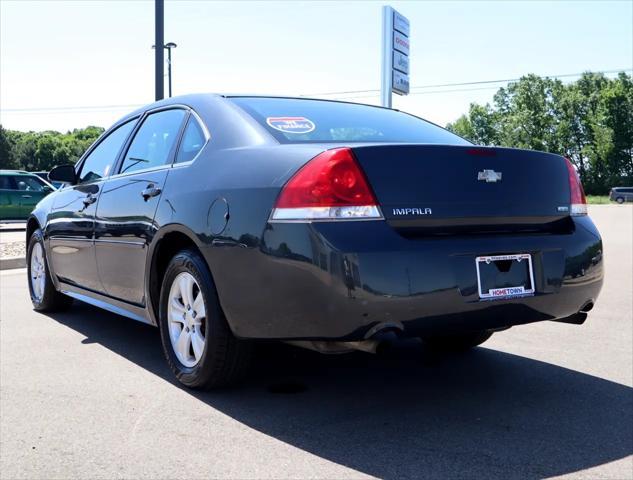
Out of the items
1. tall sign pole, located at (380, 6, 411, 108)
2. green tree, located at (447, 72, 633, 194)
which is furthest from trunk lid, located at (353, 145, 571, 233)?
green tree, located at (447, 72, 633, 194)

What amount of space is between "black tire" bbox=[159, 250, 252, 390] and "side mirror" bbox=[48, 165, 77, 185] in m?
2.10

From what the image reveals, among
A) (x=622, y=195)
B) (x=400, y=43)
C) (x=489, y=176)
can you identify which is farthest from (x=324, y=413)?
(x=622, y=195)

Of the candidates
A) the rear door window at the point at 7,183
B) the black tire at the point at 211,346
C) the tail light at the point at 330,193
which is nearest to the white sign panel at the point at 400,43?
the black tire at the point at 211,346

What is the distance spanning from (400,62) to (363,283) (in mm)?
12367

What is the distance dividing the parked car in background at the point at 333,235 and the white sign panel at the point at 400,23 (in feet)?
35.4

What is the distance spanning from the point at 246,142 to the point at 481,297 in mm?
1356

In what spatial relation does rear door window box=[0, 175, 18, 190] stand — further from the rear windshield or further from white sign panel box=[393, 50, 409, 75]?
the rear windshield

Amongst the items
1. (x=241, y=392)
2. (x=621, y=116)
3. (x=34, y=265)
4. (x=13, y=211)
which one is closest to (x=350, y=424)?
(x=241, y=392)

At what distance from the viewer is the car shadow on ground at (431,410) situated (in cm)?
270

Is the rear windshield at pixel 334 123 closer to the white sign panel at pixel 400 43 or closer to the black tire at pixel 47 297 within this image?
the black tire at pixel 47 297

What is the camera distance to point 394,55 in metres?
14.0

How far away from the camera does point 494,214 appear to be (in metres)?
3.08

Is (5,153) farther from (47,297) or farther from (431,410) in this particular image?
(431,410)

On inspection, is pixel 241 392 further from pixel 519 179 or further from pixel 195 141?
pixel 519 179
